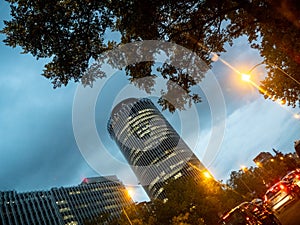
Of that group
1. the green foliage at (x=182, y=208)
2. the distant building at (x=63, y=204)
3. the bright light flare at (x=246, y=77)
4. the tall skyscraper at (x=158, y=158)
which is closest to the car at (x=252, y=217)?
the bright light flare at (x=246, y=77)

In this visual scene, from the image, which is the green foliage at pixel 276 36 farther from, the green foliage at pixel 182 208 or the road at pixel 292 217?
the green foliage at pixel 182 208

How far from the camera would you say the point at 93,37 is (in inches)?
485

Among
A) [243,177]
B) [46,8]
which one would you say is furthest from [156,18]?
[243,177]

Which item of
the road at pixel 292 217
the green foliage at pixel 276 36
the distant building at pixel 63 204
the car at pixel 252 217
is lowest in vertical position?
the road at pixel 292 217

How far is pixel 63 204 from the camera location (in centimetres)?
13138

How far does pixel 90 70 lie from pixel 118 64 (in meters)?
1.39

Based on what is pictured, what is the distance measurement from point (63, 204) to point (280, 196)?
422ft

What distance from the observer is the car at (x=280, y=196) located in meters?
16.4

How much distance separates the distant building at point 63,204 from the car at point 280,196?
7681 centimetres

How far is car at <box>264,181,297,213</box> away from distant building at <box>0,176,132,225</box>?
7681 centimetres

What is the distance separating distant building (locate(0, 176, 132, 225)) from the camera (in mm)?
112125

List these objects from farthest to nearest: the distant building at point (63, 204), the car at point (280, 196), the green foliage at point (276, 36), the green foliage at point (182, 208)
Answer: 1. the distant building at point (63, 204)
2. the green foliage at point (182, 208)
3. the car at point (280, 196)
4. the green foliage at point (276, 36)

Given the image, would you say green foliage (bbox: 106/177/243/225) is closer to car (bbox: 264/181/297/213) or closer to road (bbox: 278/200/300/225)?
car (bbox: 264/181/297/213)

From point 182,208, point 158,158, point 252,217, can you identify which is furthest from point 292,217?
point 158,158
